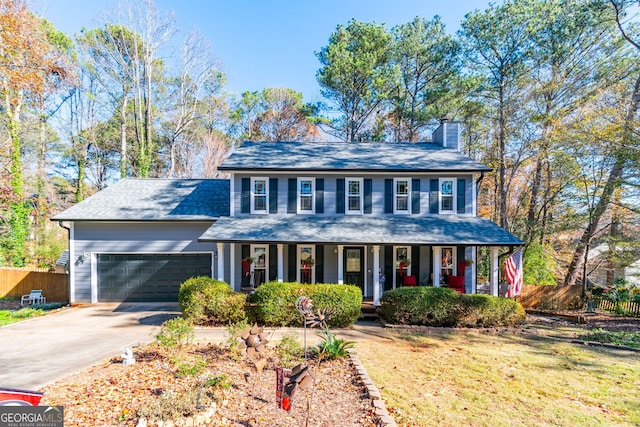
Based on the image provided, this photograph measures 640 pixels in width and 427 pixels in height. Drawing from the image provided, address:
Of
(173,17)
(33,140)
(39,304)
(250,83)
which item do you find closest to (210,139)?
(250,83)

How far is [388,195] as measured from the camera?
41.9ft

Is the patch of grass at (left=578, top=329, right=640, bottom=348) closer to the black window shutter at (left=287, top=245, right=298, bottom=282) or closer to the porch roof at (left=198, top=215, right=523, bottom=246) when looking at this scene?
the porch roof at (left=198, top=215, right=523, bottom=246)

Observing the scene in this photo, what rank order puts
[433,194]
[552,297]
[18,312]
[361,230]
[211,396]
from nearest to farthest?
[211,396], [18,312], [361,230], [433,194], [552,297]

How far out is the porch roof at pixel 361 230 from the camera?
10672 millimetres

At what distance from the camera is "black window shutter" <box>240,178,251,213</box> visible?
12.6 m

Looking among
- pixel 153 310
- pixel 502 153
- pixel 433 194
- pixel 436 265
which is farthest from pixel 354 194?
pixel 502 153

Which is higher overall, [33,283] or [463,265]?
[463,265]

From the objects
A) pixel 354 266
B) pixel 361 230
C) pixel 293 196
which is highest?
pixel 293 196

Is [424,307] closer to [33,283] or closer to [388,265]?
[388,265]

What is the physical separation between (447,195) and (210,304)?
33.1 feet

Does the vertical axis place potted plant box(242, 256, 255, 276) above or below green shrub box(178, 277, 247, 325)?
above

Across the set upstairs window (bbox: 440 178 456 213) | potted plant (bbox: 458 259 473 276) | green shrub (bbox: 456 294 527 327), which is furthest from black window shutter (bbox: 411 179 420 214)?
green shrub (bbox: 456 294 527 327)

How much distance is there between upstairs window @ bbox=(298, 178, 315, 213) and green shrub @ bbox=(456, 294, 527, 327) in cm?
658

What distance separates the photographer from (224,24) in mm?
16453
